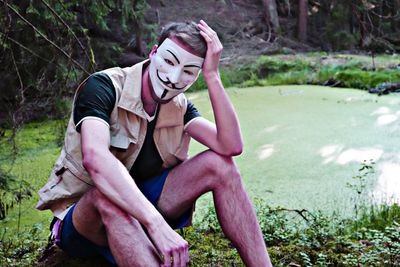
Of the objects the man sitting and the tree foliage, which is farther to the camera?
the tree foliage

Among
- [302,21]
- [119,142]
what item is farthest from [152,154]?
[302,21]

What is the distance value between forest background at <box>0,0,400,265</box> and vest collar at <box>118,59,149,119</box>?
76 cm

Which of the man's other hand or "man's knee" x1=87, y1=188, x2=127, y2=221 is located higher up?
"man's knee" x1=87, y1=188, x2=127, y2=221

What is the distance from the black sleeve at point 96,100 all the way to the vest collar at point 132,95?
A: 4cm

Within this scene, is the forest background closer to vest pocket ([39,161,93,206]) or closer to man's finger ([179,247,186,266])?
vest pocket ([39,161,93,206])

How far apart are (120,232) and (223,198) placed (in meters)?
0.44

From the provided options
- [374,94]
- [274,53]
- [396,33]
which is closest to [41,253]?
[374,94]

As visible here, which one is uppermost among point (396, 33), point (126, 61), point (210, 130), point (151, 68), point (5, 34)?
point (5, 34)

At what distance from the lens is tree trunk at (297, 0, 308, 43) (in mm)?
10883

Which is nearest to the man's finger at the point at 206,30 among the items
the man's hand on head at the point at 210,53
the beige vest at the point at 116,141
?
the man's hand on head at the point at 210,53

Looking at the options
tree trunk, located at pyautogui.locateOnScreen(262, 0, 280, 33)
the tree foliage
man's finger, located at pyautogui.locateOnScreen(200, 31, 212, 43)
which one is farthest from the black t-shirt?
tree trunk, located at pyautogui.locateOnScreen(262, 0, 280, 33)

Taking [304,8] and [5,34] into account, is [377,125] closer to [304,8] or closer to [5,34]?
[5,34]

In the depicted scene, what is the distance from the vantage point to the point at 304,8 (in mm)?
10945

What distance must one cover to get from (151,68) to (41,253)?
1.00 meters
